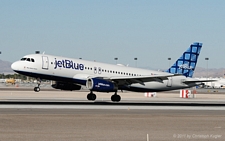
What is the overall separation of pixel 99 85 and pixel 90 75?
2.87 meters

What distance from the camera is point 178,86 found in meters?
55.7

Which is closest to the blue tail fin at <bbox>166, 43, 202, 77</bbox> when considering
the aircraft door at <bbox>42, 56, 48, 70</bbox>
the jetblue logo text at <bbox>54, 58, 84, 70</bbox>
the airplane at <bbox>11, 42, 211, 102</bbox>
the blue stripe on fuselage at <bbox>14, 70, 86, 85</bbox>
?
the airplane at <bbox>11, 42, 211, 102</bbox>

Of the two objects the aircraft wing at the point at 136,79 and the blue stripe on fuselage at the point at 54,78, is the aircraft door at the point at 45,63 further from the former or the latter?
the aircraft wing at the point at 136,79

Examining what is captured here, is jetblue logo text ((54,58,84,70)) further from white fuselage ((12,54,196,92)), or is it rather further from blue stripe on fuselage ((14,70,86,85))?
blue stripe on fuselage ((14,70,86,85))

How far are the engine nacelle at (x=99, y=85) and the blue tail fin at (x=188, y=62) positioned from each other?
12.9 meters

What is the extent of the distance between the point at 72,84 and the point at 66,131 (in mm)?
28513

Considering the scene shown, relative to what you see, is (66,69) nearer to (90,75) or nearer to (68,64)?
(68,64)

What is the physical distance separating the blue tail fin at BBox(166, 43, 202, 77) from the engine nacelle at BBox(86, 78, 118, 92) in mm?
12871

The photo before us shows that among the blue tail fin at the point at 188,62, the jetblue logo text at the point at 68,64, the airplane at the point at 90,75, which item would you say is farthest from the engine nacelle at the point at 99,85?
the blue tail fin at the point at 188,62

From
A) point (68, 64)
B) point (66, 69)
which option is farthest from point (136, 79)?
point (66, 69)

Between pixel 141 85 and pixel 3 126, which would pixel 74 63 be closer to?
pixel 141 85

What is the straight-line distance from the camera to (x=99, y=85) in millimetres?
46781

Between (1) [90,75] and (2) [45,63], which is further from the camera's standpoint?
(1) [90,75]

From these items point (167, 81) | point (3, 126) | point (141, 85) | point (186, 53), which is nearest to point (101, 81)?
point (141, 85)
